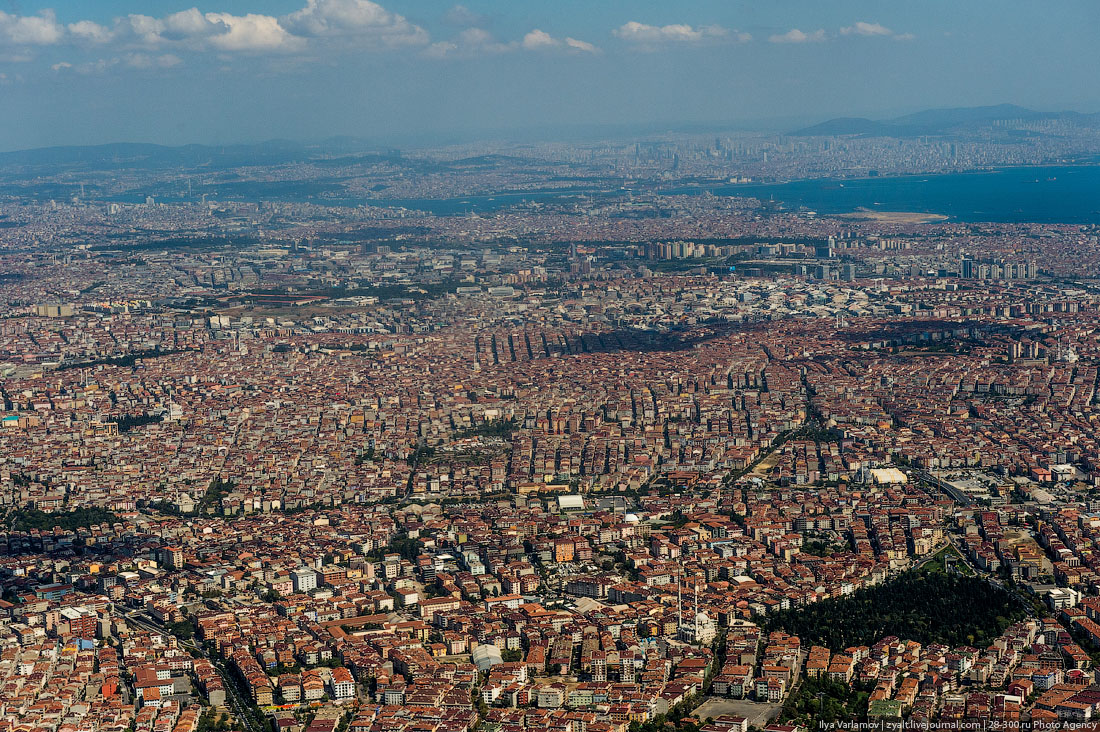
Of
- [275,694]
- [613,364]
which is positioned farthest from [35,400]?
[275,694]

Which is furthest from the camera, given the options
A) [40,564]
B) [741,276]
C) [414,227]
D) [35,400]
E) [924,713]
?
[414,227]

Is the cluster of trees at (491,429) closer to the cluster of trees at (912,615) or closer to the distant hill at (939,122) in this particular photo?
the cluster of trees at (912,615)

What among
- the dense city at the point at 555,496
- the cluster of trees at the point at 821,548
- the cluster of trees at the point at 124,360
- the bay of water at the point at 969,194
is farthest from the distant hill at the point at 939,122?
the cluster of trees at the point at 821,548

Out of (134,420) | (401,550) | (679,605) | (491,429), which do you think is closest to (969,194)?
(491,429)

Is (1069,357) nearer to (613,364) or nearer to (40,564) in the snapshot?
(613,364)

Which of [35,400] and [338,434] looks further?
[35,400]

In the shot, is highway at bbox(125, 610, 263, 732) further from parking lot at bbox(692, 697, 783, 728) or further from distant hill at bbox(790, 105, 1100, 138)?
distant hill at bbox(790, 105, 1100, 138)

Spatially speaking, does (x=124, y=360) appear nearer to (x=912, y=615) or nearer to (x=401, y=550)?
(x=401, y=550)
